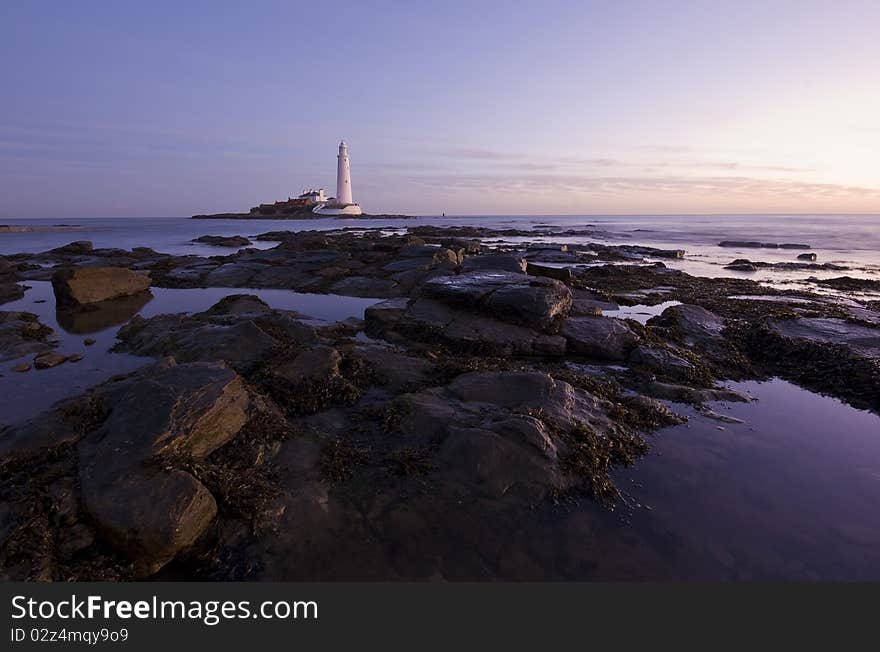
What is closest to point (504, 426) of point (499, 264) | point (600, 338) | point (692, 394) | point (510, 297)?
point (692, 394)

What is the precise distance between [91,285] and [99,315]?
226cm

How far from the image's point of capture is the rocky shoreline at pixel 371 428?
13.3 feet

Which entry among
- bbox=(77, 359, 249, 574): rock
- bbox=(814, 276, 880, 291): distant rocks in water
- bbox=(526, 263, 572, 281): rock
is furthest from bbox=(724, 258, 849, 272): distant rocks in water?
bbox=(77, 359, 249, 574): rock

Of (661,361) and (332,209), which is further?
(332,209)

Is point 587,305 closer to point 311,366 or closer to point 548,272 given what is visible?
point 548,272

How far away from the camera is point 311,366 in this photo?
7781mm

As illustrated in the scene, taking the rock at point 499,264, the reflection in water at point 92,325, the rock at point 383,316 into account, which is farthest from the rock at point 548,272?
the rock at point 383,316

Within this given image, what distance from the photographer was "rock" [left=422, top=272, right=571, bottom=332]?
11.2 meters

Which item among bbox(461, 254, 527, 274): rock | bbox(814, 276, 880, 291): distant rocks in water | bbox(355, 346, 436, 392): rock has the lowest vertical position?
bbox(355, 346, 436, 392): rock

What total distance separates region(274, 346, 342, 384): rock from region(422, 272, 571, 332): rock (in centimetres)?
489

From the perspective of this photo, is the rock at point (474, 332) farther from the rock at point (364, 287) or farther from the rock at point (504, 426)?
the rock at point (364, 287)

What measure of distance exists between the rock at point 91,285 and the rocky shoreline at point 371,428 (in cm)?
203

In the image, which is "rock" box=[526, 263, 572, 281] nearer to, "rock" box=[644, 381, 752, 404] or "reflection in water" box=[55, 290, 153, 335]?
"rock" box=[644, 381, 752, 404]

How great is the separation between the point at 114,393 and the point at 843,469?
10.4 meters
